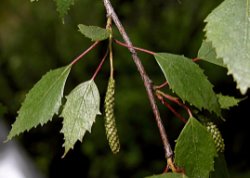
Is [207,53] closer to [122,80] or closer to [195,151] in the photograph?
[195,151]

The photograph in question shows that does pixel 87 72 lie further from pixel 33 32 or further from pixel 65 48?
pixel 33 32

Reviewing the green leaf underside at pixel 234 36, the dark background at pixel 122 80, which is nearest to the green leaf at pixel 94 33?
the green leaf underside at pixel 234 36

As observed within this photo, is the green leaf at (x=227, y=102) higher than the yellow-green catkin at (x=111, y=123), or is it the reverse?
the yellow-green catkin at (x=111, y=123)

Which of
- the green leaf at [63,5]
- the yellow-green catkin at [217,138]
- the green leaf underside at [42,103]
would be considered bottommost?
the yellow-green catkin at [217,138]

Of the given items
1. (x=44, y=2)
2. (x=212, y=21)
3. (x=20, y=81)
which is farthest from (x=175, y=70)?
(x=44, y=2)

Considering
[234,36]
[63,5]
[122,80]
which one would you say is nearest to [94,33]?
[63,5]

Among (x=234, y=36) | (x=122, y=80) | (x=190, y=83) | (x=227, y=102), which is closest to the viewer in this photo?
(x=234, y=36)

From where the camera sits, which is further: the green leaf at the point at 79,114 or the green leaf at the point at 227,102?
the green leaf at the point at 227,102

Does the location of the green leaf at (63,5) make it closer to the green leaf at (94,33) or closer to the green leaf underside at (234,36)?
the green leaf at (94,33)
